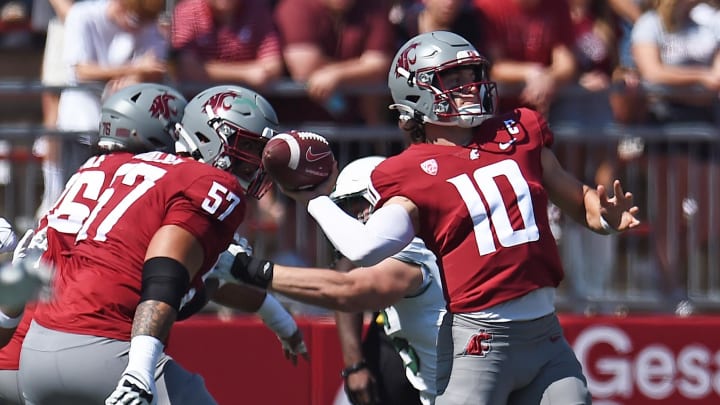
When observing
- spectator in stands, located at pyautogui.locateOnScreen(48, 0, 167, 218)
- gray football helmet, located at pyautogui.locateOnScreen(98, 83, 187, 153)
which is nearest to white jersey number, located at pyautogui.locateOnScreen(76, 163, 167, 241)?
gray football helmet, located at pyautogui.locateOnScreen(98, 83, 187, 153)

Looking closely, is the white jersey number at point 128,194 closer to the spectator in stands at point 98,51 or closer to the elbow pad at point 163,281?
the elbow pad at point 163,281

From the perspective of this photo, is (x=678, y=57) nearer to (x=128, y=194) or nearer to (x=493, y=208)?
(x=493, y=208)

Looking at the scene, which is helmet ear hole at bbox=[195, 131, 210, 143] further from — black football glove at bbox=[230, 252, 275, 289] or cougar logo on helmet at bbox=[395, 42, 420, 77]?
cougar logo on helmet at bbox=[395, 42, 420, 77]

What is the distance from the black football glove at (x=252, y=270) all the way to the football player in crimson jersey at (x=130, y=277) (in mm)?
173

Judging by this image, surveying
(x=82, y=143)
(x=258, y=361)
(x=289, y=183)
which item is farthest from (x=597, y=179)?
(x=289, y=183)

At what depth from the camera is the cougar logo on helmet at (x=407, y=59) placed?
572cm

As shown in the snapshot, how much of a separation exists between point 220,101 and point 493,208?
48.6 inches

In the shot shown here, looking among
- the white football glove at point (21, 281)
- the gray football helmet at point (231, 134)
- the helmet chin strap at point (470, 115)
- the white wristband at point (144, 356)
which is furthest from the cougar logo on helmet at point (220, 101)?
the white football glove at point (21, 281)

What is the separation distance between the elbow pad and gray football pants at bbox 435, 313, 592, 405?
1.09m

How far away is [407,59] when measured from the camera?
5750mm

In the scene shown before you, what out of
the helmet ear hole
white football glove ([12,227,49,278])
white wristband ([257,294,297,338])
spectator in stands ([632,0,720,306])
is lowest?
spectator in stands ([632,0,720,306])

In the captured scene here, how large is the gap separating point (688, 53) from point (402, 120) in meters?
4.09

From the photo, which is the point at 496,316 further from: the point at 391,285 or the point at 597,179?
the point at 597,179

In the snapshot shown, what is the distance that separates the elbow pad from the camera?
16.4 ft
